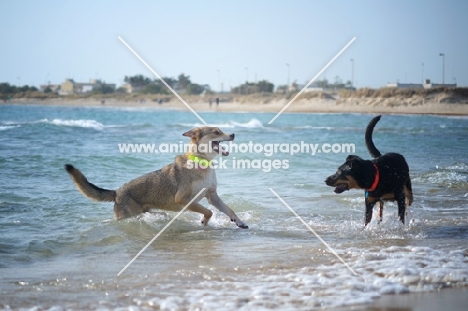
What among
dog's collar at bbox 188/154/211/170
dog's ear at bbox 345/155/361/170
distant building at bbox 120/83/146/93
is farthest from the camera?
distant building at bbox 120/83/146/93

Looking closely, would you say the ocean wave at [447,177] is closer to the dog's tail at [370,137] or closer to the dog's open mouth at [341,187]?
the dog's tail at [370,137]

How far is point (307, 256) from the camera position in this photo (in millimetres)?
7191

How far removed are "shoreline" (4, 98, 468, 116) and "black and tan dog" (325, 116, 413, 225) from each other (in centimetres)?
7038

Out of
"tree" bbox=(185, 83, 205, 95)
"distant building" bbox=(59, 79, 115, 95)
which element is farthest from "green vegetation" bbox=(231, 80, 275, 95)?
"distant building" bbox=(59, 79, 115, 95)

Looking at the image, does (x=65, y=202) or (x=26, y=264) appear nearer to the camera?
(x=26, y=264)

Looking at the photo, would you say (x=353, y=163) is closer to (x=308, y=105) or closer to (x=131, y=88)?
(x=308, y=105)

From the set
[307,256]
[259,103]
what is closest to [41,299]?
[307,256]

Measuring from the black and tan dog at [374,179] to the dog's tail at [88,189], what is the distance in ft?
10.4

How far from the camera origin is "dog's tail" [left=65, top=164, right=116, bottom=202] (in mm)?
8836

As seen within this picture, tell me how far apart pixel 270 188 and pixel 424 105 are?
7519 cm

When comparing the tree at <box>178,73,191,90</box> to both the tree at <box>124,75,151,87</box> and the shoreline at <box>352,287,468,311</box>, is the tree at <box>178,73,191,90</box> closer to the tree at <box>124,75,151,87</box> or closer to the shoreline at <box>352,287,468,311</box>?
the tree at <box>124,75,151,87</box>

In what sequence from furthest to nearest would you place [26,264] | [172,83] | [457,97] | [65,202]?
1. [172,83]
2. [457,97]
3. [65,202]
4. [26,264]

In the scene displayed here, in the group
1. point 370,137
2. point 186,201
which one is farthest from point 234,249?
point 370,137

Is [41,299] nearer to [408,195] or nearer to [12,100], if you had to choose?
[408,195]
